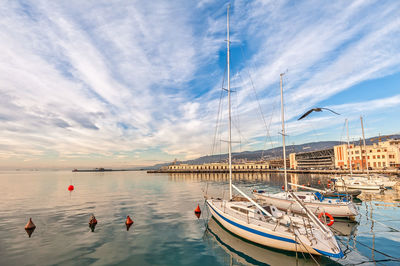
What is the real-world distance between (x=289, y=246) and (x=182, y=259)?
291 inches

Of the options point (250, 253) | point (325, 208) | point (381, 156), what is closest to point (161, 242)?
point (250, 253)

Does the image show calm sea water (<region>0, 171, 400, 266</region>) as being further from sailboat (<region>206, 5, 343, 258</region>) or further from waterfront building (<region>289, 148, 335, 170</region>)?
waterfront building (<region>289, 148, 335, 170</region>)

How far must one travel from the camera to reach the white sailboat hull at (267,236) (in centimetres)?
1196

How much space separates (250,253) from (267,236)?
1.76m

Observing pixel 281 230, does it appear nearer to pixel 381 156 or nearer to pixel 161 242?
pixel 161 242

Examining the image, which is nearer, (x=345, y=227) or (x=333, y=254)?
(x=333, y=254)

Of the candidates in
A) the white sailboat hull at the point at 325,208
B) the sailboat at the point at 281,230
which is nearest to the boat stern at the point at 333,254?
the sailboat at the point at 281,230

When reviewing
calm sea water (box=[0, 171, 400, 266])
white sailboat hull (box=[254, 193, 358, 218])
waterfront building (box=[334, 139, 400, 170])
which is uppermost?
waterfront building (box=[334, 139, 400, 170])

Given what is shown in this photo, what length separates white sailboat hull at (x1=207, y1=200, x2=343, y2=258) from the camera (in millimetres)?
11958

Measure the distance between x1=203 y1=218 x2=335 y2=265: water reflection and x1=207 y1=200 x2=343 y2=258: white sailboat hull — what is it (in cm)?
41

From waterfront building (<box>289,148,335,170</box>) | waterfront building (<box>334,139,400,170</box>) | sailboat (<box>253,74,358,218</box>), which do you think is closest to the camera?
sailboat (<box>253,74,358,218</box>)

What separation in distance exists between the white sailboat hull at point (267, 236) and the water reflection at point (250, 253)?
1.36 ft

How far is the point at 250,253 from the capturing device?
13.7m

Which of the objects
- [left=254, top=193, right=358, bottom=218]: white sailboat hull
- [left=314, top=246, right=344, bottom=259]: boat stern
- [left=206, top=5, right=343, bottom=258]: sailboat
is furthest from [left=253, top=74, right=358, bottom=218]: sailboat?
[left=314, top=246, right=344, bottom=259]: boat stern
